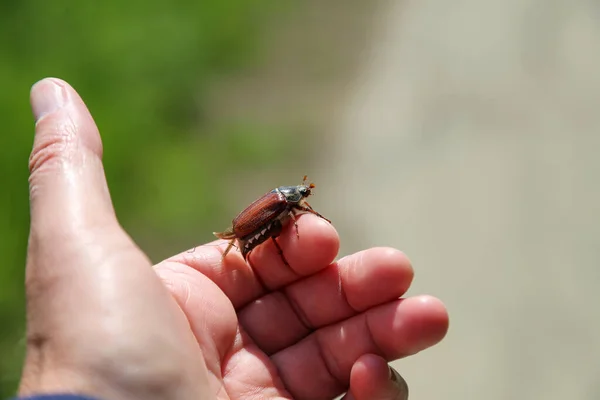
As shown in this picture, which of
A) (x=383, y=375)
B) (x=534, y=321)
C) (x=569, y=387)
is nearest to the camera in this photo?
(x=383, y=375)

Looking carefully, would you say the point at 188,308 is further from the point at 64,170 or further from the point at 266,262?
the point at 64,170

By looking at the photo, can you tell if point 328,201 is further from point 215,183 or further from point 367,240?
point 215,183

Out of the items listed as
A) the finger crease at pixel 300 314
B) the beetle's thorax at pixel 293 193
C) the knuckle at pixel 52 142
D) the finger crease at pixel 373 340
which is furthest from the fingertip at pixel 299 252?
the knuckle at pixel 52 142

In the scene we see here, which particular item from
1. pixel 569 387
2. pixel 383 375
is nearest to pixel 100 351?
pixel 383 375

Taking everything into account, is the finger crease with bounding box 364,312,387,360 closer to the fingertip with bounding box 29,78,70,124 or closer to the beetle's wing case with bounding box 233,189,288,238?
the beetle's wing case with bounding box 233,189,288,238

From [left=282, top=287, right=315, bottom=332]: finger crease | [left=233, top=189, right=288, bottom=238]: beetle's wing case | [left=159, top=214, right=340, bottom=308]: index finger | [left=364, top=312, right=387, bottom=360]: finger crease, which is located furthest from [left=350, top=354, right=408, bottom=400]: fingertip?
[left=233, top=189, right=288, bottom=238]: beetle's wing case

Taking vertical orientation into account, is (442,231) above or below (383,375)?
above
